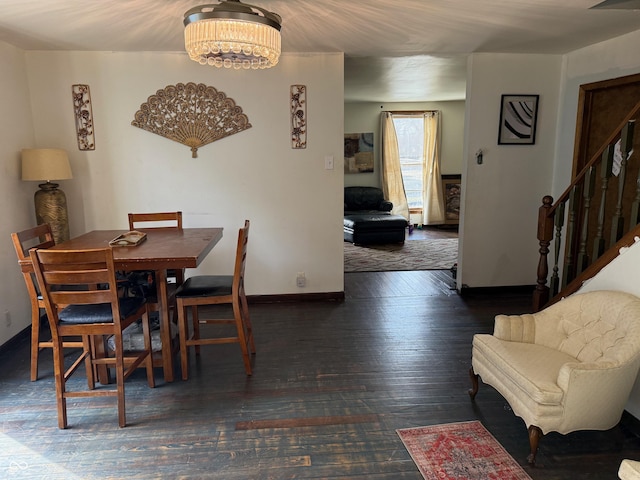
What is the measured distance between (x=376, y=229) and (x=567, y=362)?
4876 millimetres

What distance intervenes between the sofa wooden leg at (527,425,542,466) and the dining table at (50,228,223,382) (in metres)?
1.87

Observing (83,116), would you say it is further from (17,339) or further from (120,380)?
(120,380)

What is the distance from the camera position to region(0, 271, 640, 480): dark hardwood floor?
200cm

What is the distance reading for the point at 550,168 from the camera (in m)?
4.36

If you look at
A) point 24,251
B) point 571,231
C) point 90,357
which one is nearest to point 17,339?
point 24,251

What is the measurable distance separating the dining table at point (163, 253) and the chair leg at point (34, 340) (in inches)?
16.4

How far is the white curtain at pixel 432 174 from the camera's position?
835 cm

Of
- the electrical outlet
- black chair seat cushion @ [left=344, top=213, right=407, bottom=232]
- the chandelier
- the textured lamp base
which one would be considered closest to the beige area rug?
black chair seat cushion @ [left=344, top=213, right=407, bottom=232]

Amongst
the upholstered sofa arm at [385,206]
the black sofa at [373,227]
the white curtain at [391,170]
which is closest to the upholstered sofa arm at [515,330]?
the black sofa at [373,227]

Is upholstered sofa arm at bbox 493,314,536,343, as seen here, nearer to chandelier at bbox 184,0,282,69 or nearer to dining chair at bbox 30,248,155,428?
chandelier at bbox 184,0,282,69

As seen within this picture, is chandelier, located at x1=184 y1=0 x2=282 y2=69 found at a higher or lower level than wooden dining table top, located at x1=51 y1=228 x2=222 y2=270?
higher

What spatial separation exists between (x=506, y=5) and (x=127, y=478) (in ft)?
10.8

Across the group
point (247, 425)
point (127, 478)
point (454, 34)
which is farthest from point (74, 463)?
point (454, 34)

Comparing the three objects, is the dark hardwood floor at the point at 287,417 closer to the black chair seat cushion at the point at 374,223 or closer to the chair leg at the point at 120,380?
the chair leg at the point at 120,380
